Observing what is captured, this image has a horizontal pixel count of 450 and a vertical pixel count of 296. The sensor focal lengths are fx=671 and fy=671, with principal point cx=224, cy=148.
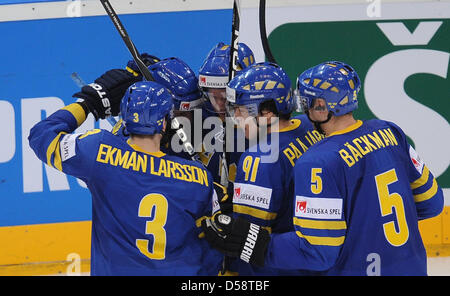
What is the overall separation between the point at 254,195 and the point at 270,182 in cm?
9

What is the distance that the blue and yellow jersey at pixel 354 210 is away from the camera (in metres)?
2.72

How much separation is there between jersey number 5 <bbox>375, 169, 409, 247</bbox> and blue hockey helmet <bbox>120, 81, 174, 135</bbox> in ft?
3.20

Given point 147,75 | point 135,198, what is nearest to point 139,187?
point 135,198

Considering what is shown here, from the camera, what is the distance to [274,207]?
2.98 m

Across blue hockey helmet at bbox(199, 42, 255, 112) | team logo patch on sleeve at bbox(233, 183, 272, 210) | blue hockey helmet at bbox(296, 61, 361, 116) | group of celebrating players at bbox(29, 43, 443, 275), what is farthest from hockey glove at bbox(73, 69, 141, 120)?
blue hockey helmet at bbox(296, 61, 361, 116)

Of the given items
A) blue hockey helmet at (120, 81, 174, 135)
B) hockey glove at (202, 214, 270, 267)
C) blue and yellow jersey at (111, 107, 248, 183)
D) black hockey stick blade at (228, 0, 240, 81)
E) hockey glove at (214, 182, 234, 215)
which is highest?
black hockey stick blade at (228, 0, 240, 81)

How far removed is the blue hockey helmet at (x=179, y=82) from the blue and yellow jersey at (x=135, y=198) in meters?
0.70

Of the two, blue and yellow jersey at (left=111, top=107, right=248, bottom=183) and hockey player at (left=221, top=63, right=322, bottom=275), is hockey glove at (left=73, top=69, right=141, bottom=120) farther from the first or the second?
hockey player at (left=221, top=63, right=322, bottom=275)

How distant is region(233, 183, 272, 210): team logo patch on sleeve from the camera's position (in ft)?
9.68

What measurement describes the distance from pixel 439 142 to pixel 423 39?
2.65ft

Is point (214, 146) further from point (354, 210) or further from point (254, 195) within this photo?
point (354, 210)

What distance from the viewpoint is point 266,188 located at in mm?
2945

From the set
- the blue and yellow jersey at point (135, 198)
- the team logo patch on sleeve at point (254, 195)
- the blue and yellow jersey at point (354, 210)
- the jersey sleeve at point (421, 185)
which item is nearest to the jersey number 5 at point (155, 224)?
the blue and yellow jersey at point (135, 198)

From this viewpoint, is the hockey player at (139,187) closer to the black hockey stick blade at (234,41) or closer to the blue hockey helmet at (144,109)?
the blue hockey helmet at (144,109)
